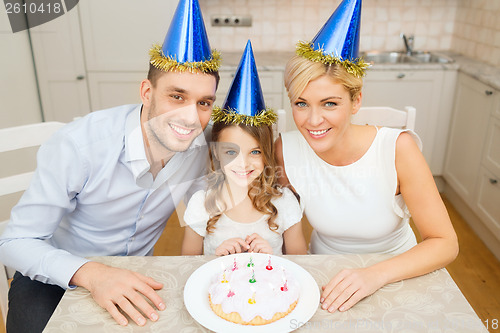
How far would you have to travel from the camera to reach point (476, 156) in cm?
273

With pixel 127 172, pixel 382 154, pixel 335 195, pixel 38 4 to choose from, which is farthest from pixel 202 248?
pixel 38 4

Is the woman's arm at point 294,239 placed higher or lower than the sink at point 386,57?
lower

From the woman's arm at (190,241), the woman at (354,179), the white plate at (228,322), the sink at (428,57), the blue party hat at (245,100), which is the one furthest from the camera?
the sink at (428,57)

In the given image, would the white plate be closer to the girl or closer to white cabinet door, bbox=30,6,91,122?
the girl

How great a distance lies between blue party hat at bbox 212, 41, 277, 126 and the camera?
1.30 m

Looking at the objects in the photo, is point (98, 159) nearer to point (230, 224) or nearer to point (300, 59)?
point (230, 224)

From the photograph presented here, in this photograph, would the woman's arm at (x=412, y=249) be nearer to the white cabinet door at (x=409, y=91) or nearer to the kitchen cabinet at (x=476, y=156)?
the kitchen cabinet at (x=476, y=156)

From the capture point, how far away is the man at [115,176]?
4.08ft

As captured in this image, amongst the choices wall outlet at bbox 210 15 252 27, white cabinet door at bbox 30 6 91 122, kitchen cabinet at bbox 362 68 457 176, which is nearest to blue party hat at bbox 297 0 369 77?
kitchen cabinet at bbox 362 68 457 176

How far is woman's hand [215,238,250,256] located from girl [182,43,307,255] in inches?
3.6

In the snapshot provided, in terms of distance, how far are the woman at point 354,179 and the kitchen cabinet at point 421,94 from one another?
1.71m

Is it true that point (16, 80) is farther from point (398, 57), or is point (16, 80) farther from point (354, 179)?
point (398, 57)

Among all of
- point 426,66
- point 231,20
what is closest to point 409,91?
point 426,66

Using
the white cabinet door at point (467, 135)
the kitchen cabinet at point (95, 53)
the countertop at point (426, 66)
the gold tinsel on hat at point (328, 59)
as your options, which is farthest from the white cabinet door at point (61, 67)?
the white cabinet door at point (467, 135)
